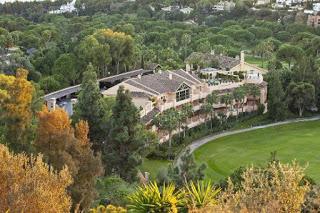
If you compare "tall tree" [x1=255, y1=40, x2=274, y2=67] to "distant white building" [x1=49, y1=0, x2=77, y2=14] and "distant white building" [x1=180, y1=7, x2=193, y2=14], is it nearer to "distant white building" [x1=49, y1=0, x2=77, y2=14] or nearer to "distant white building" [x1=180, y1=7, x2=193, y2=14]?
"distant white building" [x1=180, y1=7, x2=193, y2=14]

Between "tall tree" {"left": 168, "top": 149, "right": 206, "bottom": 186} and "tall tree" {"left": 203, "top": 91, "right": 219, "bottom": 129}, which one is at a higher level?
"tall tree" {"left": 168, "top": 149, "right": 206, "bottom": 186}

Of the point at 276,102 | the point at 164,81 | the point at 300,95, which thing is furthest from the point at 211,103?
the point at 300,95

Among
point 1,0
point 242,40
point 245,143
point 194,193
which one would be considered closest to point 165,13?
point 242,40

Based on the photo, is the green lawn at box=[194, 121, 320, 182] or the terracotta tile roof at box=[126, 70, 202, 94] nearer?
the green lawn at box=[194, 121, 320, 182]

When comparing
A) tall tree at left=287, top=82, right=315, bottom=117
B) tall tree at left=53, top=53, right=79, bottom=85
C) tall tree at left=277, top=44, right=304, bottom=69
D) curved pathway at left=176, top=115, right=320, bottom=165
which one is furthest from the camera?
tall tree at left=277, top=44, right=304, bottom=69

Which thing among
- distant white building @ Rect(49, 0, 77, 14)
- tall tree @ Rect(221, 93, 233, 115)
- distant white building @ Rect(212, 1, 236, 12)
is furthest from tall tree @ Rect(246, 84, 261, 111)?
distant white building @ Rect(49, 0, 77, 14)

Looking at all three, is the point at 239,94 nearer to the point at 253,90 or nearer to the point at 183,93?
the point at 253,90
